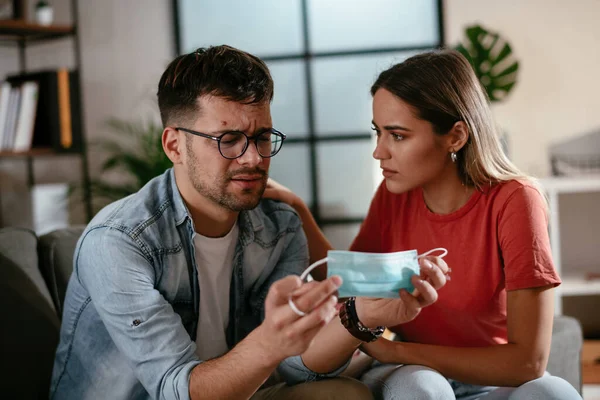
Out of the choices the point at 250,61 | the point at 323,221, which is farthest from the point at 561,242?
the point at 250,61

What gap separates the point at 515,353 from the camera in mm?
1450

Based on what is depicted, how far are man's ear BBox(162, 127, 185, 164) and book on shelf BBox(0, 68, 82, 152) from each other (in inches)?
74.0

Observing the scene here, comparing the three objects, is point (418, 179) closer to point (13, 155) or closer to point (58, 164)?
point (13, 155)

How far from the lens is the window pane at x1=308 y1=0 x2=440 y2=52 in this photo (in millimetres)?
3582

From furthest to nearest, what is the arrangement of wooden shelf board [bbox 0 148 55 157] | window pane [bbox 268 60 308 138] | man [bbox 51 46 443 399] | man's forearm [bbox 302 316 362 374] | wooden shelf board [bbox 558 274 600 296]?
window pane [bbox 268 60 308 138] → wooden shelf board [bbox 0 148 55 157] → wooden shelf board [bbox 558 274 600 296] → man's forearm [bbox 302 316 362 374] → man [bbox 51 46 443 399]

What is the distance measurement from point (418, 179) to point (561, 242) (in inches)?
83.2

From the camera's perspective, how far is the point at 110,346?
4.83ft

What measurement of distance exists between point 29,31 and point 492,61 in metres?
2.19

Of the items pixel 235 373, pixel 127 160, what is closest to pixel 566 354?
pixel 235 373

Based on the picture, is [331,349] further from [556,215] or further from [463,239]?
[556,215]

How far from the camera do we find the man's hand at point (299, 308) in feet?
3.57

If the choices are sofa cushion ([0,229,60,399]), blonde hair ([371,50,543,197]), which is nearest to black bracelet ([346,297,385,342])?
blonde hair ([371,50,543,197])

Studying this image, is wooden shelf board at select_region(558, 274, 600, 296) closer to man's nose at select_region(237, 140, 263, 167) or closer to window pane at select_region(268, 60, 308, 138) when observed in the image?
window pane at select_region(268, 60, 308, 138)

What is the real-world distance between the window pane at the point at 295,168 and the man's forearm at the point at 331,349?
2264mm
